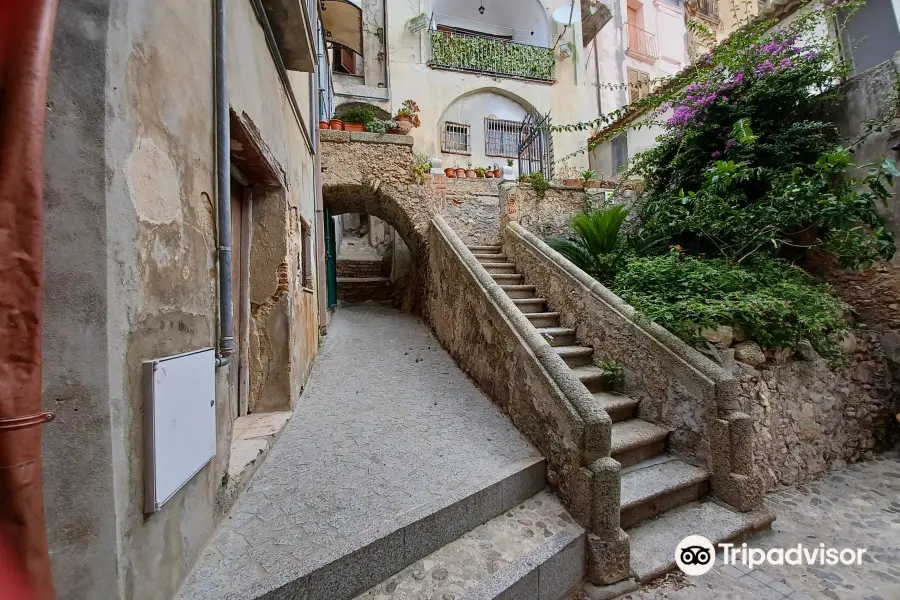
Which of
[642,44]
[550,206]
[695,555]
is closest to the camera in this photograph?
[695,555]

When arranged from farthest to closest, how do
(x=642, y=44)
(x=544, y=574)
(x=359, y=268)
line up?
(x=642, y=44) < (x=359, y=268) < (x=544, y=574)

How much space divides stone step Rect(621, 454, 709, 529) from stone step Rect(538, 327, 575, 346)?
4.80 ft

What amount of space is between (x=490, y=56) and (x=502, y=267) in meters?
8.53

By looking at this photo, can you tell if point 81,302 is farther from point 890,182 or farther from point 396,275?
point 396,275

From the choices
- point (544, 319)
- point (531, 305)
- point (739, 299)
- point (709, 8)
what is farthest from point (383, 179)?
point (709, 8)

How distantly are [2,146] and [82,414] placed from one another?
74 cm

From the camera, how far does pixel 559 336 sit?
4.25 metres

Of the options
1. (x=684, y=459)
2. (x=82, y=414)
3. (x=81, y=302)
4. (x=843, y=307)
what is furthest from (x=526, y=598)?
(x=843, y=307)

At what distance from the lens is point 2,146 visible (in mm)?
938

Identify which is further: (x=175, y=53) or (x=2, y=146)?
(x=175, y=53)

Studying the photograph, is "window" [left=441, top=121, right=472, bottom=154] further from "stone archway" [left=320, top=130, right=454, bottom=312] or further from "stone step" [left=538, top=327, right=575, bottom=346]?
"stone step" [left=538, top=327, right=575, bottom=346]

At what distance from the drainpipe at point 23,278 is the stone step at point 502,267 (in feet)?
16.9

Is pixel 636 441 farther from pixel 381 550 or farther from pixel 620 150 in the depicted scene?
pixel 620 150

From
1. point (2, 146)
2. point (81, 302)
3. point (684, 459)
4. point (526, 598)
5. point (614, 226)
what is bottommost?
point (526, 598)
